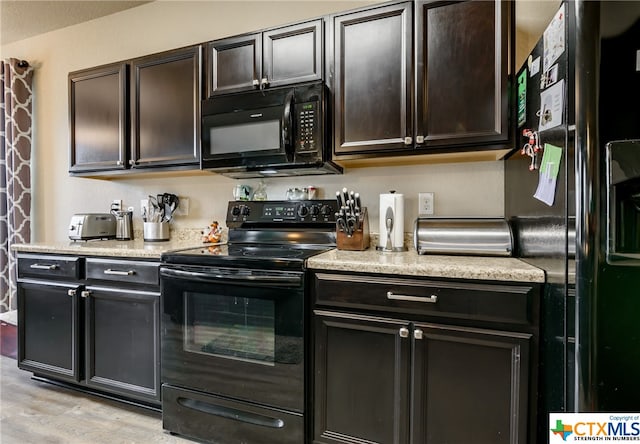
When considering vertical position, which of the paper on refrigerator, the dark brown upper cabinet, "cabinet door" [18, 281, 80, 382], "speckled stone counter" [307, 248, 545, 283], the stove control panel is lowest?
"cabinet door" [18, 281, 80, 382]

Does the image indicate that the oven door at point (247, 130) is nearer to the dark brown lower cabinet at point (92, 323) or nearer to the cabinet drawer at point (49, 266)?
the dark brown lower cabinet at point (92, 323)

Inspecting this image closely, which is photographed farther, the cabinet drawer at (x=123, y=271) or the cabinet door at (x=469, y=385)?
the cabinet drawer at (x=123, y=271)

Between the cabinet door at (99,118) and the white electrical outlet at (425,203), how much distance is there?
1915 mm

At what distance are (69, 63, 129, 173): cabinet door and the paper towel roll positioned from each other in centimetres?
174

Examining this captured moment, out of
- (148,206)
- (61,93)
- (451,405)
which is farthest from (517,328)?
(61,93)

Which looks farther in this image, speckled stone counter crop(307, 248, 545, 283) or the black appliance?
the black appliance

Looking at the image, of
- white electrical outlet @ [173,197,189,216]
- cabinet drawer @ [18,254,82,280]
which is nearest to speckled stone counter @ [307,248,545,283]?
white electrical outlet @ [173,197,189,216]

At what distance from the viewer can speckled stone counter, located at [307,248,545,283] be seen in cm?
119

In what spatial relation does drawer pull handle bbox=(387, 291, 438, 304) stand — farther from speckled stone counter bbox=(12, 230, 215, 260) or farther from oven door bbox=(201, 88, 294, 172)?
speckled stone counter bbox=(12, 230, 215, 260)

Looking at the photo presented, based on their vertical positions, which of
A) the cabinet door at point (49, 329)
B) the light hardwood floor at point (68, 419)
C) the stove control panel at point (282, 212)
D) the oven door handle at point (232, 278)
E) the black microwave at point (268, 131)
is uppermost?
the black microwave at point (268, 131)

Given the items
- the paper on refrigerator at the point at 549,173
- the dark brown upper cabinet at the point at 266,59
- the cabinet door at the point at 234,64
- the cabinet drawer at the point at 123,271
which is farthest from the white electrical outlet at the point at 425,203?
the cabinet drawer at the point at 123,271

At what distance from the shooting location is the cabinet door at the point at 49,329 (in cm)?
201

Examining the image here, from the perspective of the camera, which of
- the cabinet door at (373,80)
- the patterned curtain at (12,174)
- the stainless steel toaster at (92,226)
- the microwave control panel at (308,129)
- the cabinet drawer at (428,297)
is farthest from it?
the patterned curtain at (12,174)

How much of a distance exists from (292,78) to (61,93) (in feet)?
7.87
